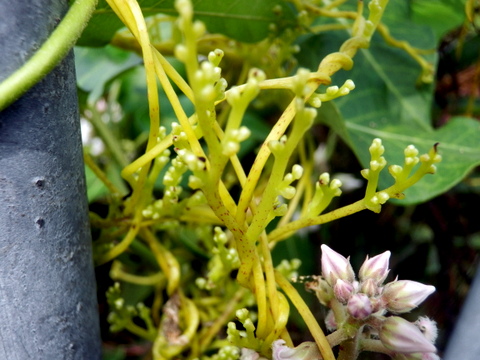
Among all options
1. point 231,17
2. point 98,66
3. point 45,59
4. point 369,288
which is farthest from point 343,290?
point 98,66

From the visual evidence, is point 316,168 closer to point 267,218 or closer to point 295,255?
point 295,255

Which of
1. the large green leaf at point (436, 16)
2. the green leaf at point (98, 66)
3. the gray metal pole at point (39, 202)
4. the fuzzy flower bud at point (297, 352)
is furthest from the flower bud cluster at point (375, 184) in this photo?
the large green leaf at point (436, 16)

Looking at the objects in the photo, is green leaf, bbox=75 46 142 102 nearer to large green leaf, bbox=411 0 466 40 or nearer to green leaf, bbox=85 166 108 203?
green leaf, bbox=85 166 108 203

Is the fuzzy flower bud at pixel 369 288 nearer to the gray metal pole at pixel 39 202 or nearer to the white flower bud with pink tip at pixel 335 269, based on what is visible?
the white flower bud with pink tip at pixel 335 269

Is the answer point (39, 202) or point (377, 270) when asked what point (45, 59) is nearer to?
point (39, 202)

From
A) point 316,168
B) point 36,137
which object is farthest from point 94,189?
point 316,168
